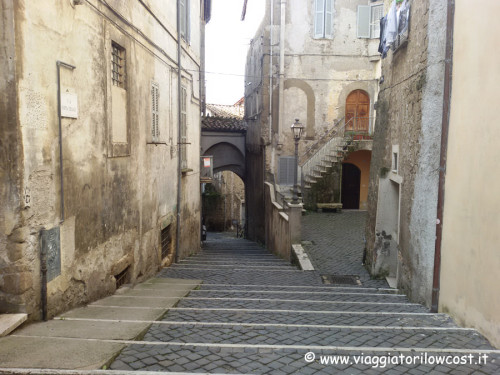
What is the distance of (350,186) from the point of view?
19.2m

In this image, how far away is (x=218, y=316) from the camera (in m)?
5.12

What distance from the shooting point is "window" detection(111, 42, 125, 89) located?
22.3 ft

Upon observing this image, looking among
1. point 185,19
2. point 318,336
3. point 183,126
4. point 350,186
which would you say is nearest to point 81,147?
point 318,336

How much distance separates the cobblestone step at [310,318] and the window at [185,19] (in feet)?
28.6

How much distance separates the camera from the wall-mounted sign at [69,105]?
16.0ft

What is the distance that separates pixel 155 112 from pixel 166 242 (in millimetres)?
3441

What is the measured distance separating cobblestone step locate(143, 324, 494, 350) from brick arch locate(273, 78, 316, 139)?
13625 mm

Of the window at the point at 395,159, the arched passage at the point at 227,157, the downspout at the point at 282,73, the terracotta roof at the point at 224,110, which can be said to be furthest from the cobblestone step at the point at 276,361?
the terracotta roof at the point at 224,110

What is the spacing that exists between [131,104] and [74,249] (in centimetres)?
306

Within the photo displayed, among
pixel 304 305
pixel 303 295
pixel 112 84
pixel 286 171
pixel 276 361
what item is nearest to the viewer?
pixel 276 361

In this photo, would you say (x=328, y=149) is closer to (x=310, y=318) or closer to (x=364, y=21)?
(x=364, y=21)

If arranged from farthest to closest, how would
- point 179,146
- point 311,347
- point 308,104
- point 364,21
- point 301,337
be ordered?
point 308,104 < point 364,21 < point 179,146 < point 301,337 < point 311,347

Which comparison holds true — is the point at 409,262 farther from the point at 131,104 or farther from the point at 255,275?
the point at 131,104

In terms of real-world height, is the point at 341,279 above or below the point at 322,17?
below
